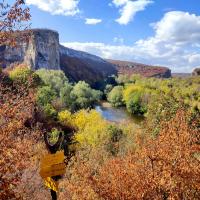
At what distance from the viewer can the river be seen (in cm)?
10056

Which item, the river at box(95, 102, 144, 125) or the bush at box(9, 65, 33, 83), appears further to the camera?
the river at box(95, 102, 144, 125)

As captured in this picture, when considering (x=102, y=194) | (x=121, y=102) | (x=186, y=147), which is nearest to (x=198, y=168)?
(x=186, y=147)

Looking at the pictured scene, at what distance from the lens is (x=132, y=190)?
23828 millimetres

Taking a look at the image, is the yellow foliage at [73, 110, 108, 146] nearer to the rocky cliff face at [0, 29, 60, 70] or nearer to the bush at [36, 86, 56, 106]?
the bush at [36, 86, 56, 106]

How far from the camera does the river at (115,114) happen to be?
330ft

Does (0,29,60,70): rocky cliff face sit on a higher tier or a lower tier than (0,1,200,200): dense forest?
higher

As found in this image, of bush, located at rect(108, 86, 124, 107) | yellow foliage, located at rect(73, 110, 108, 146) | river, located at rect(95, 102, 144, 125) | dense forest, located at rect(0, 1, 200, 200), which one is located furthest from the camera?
bush, located at rect(108, 86, 124, 107)

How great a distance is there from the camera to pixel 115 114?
4405 inches

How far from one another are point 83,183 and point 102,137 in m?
26.8

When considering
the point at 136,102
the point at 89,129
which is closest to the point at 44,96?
the point at 89,129

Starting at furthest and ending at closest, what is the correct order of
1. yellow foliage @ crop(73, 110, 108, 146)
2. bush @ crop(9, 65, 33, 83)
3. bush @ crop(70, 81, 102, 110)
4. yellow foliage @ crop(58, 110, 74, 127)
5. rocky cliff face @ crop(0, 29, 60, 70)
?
1. rocky cliff face @ crop(0, 29, 60, 70)
2. bush @ crop(70, 81, 102, 110)
3. yellow foliage @ crop(58, 110, 74, 127)
4. yellow foliage @ crop(73, 110, 108, 146)
5. bush @ crop(9, 65, 33, 83)

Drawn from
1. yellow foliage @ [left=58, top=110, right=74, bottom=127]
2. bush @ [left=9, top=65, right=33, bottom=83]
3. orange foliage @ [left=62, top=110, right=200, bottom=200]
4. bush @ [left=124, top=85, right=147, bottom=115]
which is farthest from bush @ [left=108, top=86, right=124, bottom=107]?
orange foliage @ [left=62, top=110, right=200, bottom=200]

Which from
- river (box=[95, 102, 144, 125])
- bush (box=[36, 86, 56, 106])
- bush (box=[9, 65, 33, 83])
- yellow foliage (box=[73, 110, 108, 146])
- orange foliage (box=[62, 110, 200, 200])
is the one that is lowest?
river (box=[95, 102, 144, 125])

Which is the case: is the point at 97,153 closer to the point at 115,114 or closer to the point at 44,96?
the point at 44,96
